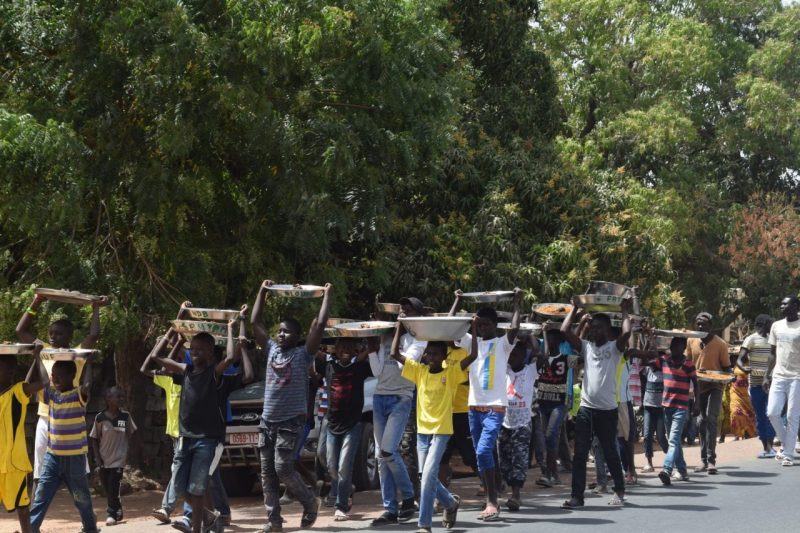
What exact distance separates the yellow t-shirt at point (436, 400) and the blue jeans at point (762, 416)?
7124 mm

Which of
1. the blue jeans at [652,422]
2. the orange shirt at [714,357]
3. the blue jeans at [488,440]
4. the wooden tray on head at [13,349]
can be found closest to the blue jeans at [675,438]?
the blue jeans at [652,422]

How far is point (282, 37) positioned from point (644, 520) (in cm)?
650

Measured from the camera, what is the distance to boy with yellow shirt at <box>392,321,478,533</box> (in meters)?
9.70

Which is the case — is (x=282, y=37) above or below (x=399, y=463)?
above

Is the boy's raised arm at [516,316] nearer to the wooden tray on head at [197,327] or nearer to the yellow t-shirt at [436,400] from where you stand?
the yellow t-shirt at [436,400]

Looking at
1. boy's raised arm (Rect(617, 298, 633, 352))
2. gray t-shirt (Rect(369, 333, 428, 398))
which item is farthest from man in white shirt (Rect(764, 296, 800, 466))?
gray t-shirt (Rect(369, 333, 428, 398))

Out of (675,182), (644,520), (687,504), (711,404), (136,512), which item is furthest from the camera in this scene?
(675,182)

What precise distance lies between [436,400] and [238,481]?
15.8 ft

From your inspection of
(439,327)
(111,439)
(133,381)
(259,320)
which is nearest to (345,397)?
(259,320)

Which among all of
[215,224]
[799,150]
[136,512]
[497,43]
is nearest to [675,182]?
[799,150]

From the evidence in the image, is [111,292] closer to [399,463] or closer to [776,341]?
[399,463]

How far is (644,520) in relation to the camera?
34.1 feet

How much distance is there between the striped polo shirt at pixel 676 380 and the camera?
13.0 m

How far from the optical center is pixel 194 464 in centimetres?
938
